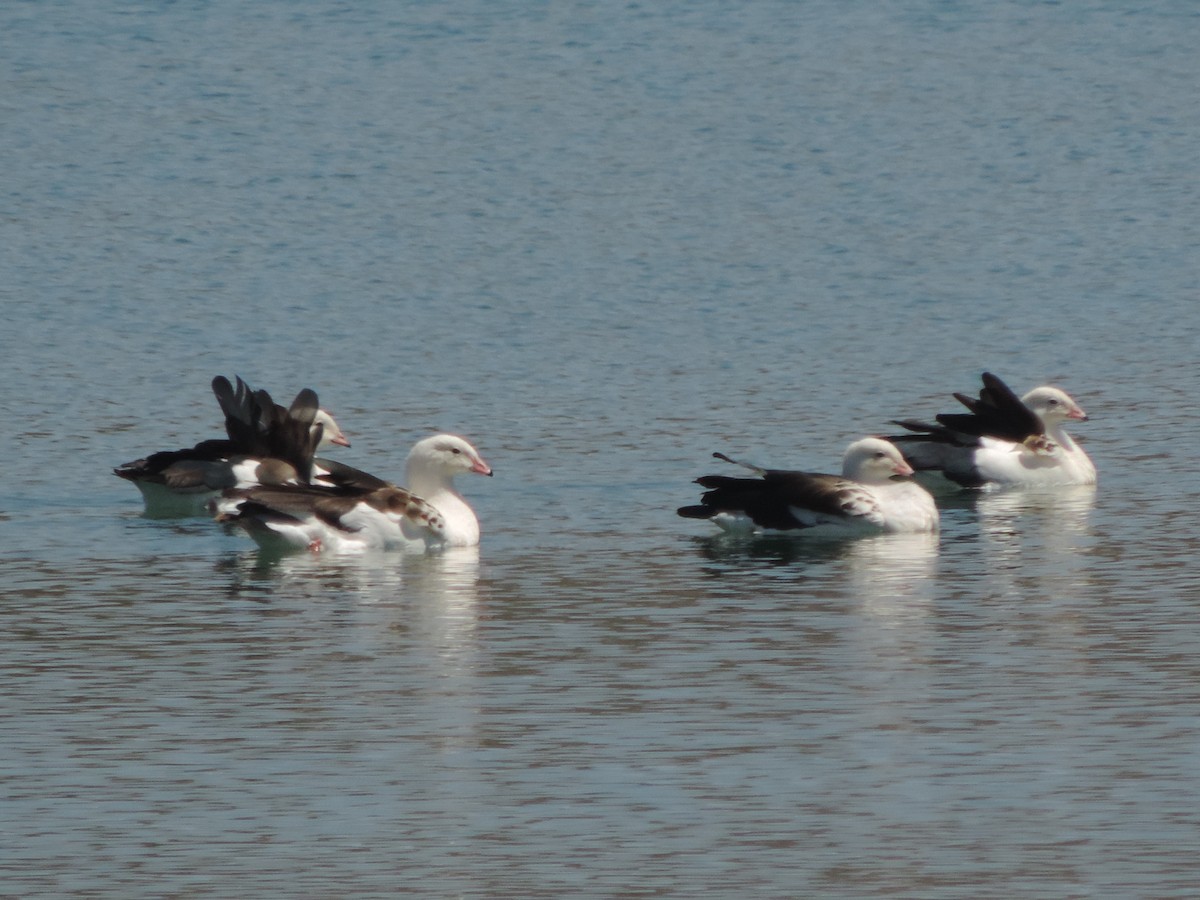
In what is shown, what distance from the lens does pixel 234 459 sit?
70.9 feet

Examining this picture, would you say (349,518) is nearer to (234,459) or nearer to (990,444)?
(234,459)

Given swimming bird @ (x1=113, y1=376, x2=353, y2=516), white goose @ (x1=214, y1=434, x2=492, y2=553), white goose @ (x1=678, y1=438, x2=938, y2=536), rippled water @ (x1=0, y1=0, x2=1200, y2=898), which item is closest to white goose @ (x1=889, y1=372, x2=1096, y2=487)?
rippled water @ (x1=0, y1=0, x2=1200, y2=898)

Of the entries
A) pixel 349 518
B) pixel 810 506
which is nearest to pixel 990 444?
pixel 810 506

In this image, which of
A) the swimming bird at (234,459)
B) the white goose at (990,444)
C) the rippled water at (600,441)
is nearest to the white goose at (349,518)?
the rippled water at (600,441)

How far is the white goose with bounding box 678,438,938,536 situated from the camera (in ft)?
65.2

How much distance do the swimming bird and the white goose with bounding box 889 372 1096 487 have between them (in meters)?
5.22

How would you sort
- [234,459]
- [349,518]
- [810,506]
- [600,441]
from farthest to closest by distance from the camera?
[600,441], [234,459], [810,506], [349,518]

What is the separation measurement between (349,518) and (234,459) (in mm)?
2427

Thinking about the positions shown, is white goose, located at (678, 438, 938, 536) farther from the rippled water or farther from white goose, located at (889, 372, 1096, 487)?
white goose, located at (889, 372, 1096, 487)

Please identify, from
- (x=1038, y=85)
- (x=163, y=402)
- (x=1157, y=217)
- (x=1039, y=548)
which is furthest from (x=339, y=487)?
(x=1038, y=85)

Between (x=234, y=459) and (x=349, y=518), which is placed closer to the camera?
(x=349, y=518)

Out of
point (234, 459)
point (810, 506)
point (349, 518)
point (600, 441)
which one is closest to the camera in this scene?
point (349, 518)

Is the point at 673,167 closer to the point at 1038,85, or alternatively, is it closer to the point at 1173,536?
the point at 1038,85

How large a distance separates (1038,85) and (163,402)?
102 ft
